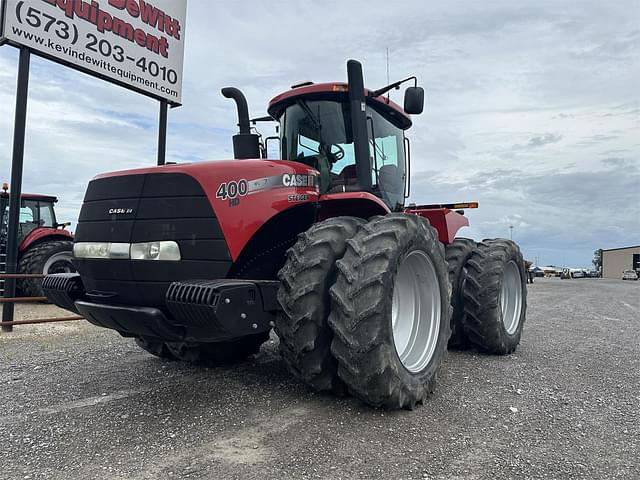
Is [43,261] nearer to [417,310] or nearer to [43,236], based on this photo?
[43,236]

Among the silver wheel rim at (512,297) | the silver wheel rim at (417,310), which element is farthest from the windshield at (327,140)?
the silver wheel rim at (512,297)

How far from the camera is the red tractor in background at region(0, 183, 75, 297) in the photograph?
10875 millimetres

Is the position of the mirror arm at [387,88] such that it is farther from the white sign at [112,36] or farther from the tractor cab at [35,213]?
the tractor cab at [35,213]

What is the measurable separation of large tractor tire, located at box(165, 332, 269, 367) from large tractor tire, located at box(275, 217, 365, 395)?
4.72ft

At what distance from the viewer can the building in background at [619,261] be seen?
2686 inches

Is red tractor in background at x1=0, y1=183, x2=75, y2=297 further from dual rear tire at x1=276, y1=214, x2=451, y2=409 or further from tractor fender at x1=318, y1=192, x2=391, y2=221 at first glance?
dual rear tire at x1=276, y1=214, x2=451, y2=409

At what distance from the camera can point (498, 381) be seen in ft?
15.5

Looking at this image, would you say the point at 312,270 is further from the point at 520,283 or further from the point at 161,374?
the point at 520,283

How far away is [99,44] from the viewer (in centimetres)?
823

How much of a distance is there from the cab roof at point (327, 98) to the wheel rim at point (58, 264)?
805 cm

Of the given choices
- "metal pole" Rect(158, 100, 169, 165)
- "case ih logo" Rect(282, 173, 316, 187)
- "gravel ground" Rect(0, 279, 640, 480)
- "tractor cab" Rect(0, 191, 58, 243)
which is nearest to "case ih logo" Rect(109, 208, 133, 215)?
"case ih logo" Rect(282, 173, 316, 187)

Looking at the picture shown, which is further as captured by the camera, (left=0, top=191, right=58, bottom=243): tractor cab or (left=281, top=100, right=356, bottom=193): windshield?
(left=0, top=191, right=58, bottom=243): tractor cab

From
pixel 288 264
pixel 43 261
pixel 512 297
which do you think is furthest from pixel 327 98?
pixel 43 261

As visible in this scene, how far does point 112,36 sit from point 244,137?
15.5 feet
